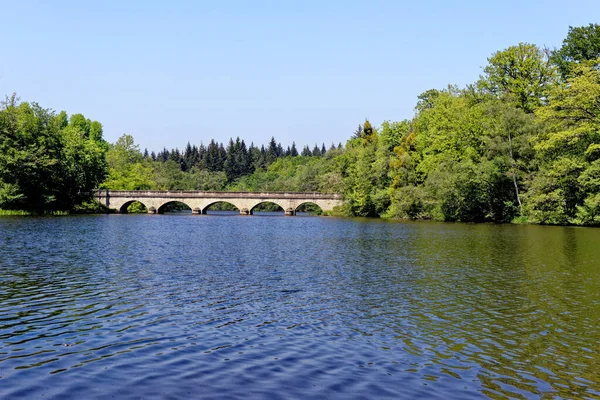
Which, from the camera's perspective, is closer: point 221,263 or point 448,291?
point 448,291

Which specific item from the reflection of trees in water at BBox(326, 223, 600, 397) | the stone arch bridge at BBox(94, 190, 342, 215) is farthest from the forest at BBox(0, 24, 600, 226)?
the reflection of trees in water at BBox(326, 223, 600, 397)

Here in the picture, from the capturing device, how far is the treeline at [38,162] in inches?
2852

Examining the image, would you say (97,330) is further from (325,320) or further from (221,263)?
(221,263)

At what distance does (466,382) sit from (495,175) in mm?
57691

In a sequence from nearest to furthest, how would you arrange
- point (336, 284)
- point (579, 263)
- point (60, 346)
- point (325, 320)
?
point (60, 346), point (325, 320), point (336, 284), point (579, 263)

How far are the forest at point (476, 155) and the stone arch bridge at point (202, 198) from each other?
438 centimetres

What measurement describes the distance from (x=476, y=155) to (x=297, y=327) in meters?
59.5

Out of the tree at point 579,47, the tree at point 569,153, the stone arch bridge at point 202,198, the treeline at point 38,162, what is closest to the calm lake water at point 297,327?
the tree at point 569,153

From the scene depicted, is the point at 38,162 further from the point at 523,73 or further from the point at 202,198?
the point at 523,73

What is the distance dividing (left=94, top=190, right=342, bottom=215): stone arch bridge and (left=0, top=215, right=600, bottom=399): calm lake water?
72875 millimetres

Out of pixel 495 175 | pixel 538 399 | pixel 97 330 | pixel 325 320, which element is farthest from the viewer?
pixel 495 175

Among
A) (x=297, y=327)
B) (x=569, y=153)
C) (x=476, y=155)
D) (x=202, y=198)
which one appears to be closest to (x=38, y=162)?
(x=202, y=198)

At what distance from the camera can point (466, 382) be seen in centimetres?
1000

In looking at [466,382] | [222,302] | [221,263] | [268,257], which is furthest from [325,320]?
[268,257]
